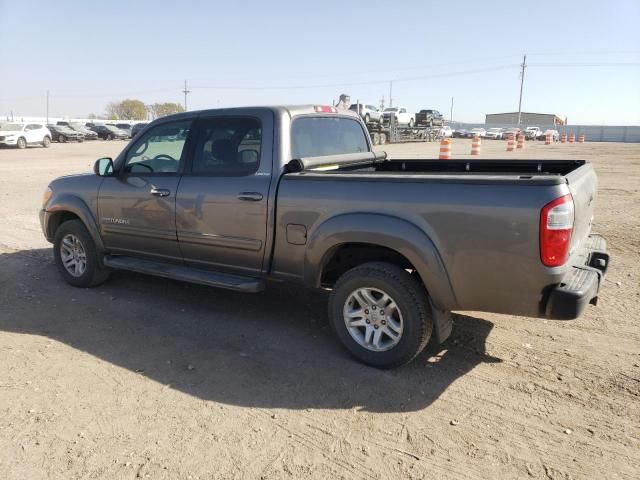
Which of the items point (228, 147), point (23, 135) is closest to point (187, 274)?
point (228, 147)

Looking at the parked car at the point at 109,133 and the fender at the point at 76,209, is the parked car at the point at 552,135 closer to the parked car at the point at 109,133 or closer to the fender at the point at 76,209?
the parked car at the point at 109,133

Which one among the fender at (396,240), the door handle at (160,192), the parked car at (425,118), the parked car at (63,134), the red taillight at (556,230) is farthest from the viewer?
the parked car at (425,118)

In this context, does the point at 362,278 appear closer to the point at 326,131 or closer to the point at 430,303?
the point at 430,303

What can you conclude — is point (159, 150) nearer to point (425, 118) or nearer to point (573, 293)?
point (573, 293)

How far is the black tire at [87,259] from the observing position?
5508mm

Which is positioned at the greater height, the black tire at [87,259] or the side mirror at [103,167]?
the side mirror at [103,167]

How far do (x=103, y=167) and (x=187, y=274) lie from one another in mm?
1511

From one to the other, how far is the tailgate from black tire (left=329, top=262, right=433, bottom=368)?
104cm

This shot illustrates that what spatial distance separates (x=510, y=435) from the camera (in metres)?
3.01

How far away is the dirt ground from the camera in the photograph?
2.81 meters

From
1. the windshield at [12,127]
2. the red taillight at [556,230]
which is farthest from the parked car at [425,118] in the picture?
the red taillight at [556,230]

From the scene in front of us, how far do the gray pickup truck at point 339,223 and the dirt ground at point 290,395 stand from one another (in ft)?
1.45

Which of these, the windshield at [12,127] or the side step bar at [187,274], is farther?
the windshield at [12,127]

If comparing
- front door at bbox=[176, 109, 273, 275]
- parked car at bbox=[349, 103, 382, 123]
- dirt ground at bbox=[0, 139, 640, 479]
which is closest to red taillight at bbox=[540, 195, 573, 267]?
dirt ground at bbox=[0, 139, 640, 479]
